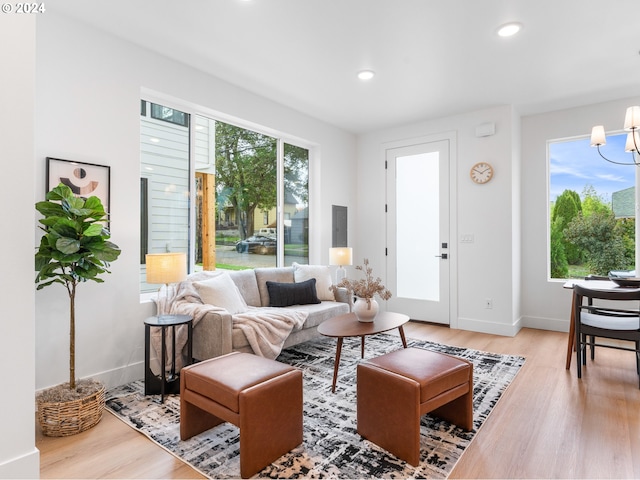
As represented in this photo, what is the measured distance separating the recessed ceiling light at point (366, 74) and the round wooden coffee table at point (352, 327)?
7.59 feet

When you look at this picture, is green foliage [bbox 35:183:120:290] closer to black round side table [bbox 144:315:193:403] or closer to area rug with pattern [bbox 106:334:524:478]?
black round side table [bbox 144:315:193:403]

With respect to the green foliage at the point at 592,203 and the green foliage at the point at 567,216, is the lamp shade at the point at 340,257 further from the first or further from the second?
the green foliage at the point at 592,203

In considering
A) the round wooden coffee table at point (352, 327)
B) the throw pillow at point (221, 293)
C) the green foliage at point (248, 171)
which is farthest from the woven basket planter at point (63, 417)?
the green foliage at point (248, 171)

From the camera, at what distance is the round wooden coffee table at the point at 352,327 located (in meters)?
2.81

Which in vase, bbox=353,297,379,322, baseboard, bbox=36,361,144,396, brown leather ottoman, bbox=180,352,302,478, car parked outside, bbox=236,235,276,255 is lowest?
baseboard, bbox=36,361,144,396

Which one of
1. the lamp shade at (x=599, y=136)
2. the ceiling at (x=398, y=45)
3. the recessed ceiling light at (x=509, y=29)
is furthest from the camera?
the lamp shade at (x=599, y=136)

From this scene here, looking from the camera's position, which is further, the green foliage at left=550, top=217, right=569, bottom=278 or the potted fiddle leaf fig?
the green foliage at left=550, top=217, right=569, bottom=278

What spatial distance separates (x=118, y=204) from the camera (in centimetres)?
291

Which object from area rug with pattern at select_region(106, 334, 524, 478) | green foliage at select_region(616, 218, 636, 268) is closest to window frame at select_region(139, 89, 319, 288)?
area rug with pattern at select_region(106, 334, 524, 478)

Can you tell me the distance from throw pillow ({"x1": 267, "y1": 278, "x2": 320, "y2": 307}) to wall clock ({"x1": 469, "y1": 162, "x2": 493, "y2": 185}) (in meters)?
2.49

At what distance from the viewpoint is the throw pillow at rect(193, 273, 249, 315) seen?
318cm

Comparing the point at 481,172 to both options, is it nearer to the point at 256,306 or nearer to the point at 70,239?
the point at 256,306

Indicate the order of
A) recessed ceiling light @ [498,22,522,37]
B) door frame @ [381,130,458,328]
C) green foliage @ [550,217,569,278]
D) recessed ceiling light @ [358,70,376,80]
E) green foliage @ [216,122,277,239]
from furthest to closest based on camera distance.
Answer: door frame @ [381,130,458,328]
green foliage @ [550,217,569,278]
green foliage @ [216,122,277,239]
recessed ceiling light @ [358,70,376,80]
recessed ceiling light @ [498,22,522,37]

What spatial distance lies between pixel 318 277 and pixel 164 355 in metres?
2.06
